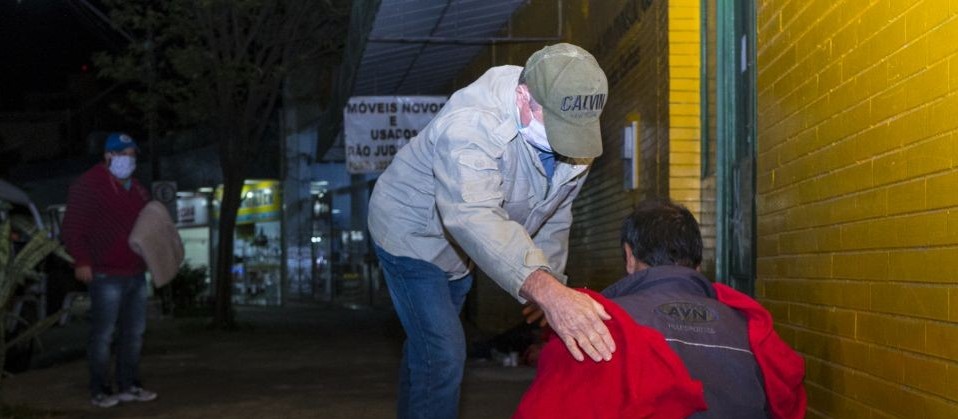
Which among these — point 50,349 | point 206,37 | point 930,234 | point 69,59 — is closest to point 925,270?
point 930,234

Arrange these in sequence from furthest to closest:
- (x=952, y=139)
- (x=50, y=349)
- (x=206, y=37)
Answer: (x=206, y=37) < (x=50, y=349) < (x=952, y=139)

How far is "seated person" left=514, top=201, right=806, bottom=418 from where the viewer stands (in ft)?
9.45

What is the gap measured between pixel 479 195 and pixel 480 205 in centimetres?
4

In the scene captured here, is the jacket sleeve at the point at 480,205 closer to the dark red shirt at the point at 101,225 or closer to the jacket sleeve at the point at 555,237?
the jacket sleeve at the point at 555,237

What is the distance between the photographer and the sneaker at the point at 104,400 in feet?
27.1

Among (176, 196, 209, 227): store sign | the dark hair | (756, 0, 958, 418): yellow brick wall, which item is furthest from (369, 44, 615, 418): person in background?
(176, 196, 209, 227): store sign

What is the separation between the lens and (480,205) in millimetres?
3391

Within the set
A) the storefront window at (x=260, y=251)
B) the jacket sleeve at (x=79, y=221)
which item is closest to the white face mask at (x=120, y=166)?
the jacket sleeve at (x=79, y=221)

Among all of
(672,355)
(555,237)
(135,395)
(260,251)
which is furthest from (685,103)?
(260,251)

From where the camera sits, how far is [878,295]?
4027 mm

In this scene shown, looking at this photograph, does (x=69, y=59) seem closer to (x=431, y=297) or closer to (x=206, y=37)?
(x=206, y=37)

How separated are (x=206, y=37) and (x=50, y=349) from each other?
310 inches

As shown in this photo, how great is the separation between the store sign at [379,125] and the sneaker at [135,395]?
21.5ft

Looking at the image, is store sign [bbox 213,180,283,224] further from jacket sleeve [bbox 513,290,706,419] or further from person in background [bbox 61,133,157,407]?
jacket sleeve [bbox 513,290,706,419]
